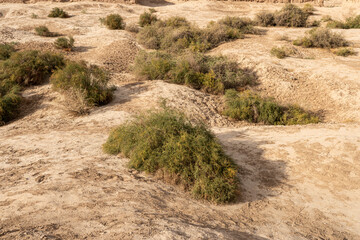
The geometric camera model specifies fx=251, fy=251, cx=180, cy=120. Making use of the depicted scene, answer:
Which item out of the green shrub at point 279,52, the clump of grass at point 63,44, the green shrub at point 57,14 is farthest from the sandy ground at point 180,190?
the green shrub at point 57,14

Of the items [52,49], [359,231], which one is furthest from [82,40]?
[359,231]

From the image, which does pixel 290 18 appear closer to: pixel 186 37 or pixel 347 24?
pixel 347 24

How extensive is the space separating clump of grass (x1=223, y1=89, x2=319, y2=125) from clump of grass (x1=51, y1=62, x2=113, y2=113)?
4.07 metres

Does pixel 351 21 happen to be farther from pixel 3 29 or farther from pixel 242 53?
pixel 3 29

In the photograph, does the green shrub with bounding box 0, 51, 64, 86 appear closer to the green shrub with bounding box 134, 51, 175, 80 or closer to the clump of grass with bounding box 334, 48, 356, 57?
the green shrub with bounding box 134, 51, 175, 80

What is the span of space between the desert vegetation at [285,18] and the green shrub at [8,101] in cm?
1521

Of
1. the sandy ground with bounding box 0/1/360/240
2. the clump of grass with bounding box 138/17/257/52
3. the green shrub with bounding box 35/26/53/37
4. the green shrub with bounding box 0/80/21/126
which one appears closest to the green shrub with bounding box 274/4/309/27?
the clump of grass with bounding box 138/17/257/52

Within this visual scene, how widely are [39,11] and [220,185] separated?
20.7 m

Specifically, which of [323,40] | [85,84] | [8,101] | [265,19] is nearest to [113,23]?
[85,84]

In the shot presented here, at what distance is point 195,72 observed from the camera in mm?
9742

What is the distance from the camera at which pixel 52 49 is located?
12.5 meters

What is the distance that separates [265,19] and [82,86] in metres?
14.2

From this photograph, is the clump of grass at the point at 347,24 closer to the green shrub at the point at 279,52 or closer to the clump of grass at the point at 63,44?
the green shrub at the point at 279,52

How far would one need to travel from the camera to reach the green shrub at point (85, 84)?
309 inches
